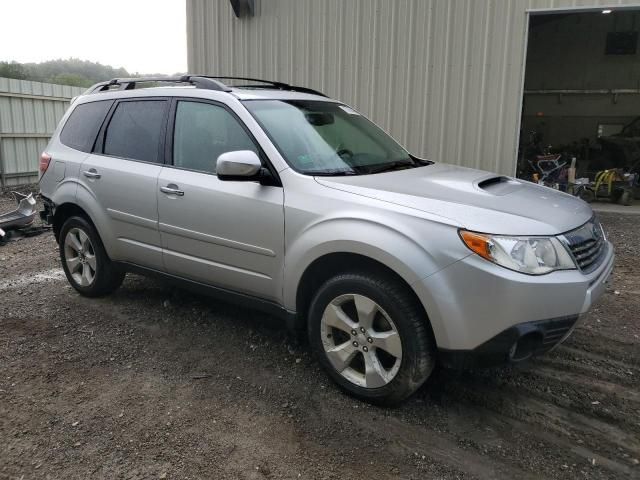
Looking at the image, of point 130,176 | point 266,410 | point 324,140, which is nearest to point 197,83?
point 130,176

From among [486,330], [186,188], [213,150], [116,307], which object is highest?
[213,150]

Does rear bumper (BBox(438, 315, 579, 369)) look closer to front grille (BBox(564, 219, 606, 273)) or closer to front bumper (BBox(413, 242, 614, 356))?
front bumper (BBox(413, 242, 614, 356))

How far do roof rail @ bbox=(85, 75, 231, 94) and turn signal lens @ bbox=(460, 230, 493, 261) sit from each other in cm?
212

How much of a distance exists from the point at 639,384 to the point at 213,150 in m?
3.16

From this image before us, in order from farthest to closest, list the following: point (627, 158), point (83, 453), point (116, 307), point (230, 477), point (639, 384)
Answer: point (627, 158) < point (116, 307) < point (639, 384) < point (83, 453) < point (230, 477)

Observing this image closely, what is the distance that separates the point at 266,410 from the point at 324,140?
1809 mm

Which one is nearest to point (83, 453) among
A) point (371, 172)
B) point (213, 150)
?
point (213, 150)

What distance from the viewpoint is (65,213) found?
4.98 meters

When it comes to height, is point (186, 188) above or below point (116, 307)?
above

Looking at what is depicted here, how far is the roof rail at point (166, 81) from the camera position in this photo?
404cm

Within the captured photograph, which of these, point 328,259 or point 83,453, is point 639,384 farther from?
point 83,453

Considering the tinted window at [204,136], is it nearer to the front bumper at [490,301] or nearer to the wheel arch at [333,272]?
the wheel arch at [333,272]

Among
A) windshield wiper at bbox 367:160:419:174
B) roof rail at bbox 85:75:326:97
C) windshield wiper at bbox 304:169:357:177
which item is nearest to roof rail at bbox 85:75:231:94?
roof rail at bbox 85:75:326:97

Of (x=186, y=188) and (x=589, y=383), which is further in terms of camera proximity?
(x=186, y=188)
